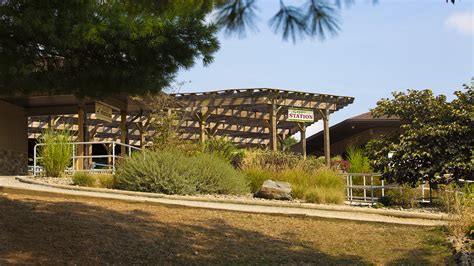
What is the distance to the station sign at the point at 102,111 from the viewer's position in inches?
662

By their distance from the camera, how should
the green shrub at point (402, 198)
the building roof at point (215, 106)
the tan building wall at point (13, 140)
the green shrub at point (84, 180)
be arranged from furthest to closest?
the building roof at point (215, 106) → the tan building wall at point (13, 140) → the green shrub at point (402, 198) → the green shrub at point (84, 180)

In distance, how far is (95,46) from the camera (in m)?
7.21

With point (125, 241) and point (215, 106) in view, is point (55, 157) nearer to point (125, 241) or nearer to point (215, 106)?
point (125, 241)

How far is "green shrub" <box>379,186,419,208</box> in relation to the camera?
1259cm

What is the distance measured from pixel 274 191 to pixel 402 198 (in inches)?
110

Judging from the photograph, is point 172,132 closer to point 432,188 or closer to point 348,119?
point 432,188

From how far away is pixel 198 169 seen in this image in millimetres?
12344

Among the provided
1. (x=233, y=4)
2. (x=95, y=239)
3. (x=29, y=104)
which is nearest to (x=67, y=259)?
(x=95, y=239)

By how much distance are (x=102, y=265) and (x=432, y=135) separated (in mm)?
8066

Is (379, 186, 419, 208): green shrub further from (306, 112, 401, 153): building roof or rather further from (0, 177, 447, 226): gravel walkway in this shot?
(306, 112, 401, 153): building roof

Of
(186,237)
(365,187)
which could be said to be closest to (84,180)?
(186,237)

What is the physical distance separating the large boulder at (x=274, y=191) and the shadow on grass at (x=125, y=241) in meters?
3.22

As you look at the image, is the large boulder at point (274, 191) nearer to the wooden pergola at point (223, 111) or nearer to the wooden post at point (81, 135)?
the wooden post at point (81, 135)

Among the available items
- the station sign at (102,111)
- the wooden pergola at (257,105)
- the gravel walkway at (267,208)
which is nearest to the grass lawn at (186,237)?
the gravel walkway at (267,208)
